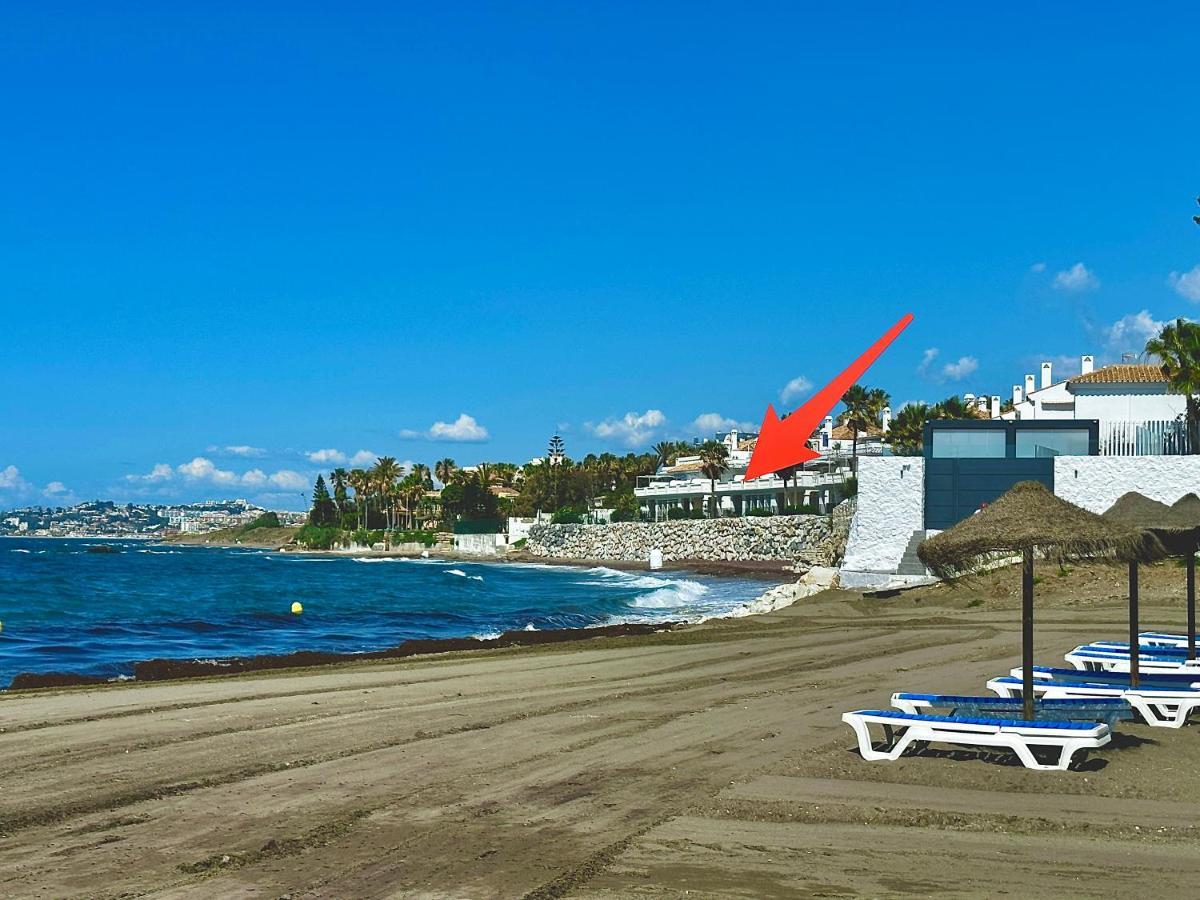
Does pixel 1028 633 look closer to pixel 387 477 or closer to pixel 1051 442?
pixel 1051 442

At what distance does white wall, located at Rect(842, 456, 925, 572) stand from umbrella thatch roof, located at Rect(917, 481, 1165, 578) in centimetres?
2898

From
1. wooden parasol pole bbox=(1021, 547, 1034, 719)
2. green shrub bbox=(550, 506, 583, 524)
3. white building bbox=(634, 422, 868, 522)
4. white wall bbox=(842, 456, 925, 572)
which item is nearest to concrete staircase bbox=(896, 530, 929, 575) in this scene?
white wall bbox=(842, 456, 925, 572)

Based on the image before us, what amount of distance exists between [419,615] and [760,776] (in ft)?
108

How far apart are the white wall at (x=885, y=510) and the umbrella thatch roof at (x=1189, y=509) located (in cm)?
2572

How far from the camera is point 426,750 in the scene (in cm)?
1124

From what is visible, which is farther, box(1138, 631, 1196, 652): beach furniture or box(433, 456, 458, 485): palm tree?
box(433, 456, 458, 485): palm tree

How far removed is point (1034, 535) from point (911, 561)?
28.6m

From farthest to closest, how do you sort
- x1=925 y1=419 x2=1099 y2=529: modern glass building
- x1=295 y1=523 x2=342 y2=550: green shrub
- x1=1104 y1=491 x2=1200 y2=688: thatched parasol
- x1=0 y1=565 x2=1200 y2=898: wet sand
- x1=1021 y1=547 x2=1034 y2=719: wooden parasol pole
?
x1=295 y1=523 x2=342 y2=550: green shrub < x1=925 y1=419 x2=1099 y2=529: modern glass building < x1=1104 y1=491 x2=1200 y2=688: thatched parasol < x1=1021 y1=547 x2=1034 y2=719: wooden parasol pole < x1=0 y1=565 x2=1200 y2=898: wet sand

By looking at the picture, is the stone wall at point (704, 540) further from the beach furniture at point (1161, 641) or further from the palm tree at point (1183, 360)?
the beach furniture at point (1161, 641)

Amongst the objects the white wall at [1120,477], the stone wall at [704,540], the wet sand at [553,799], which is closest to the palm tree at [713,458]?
the stone wall at [704,540]

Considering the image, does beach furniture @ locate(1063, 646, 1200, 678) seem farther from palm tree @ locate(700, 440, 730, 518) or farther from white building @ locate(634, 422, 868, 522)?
palm tree @ locate(700, 440, 730, 518)

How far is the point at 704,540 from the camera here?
9156 centimetres

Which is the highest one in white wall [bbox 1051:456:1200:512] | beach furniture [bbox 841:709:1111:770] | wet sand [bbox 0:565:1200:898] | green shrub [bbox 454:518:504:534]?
white wall [bbox 1051:456:1200:512]

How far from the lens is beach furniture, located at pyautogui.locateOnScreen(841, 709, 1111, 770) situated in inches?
390
